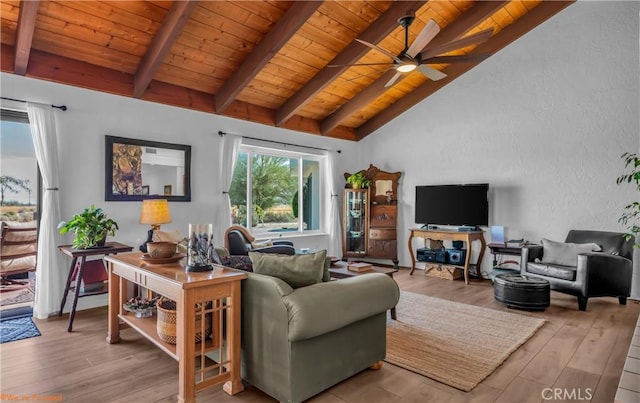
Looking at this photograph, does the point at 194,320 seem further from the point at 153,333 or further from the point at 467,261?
the point at 467,261

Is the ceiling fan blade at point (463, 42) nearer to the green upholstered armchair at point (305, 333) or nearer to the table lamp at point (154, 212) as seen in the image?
the green upholstered armchair at point (305, 333)

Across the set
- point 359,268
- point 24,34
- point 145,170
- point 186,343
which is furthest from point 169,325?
point 24,34

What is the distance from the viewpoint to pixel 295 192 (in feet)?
21.9

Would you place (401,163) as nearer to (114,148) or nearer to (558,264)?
(558,264)

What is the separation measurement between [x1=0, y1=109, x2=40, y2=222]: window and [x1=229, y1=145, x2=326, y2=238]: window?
7.95ft

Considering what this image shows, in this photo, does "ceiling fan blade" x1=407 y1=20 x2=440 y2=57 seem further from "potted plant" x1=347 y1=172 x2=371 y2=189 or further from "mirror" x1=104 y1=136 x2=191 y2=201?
"potted plant" x1=347 y1=172 x2=371 y2=189

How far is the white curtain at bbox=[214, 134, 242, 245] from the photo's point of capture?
201 inches

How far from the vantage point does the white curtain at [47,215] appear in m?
3.65

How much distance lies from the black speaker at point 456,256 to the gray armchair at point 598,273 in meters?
1.33

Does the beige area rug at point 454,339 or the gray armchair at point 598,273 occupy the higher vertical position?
the gray armchair at point 598,273

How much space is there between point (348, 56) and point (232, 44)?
4.94 ft

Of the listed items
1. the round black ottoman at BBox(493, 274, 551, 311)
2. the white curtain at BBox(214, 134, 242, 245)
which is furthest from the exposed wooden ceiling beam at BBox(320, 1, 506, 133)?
the round black ottoman at BBox(493, 274, 551, 311)

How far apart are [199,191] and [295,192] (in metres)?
2.09

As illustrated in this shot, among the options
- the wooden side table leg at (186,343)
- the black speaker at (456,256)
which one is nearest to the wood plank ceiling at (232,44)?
the wooden side table leg at (186,343)
